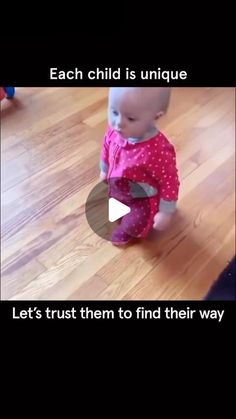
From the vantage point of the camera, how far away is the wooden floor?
73cm

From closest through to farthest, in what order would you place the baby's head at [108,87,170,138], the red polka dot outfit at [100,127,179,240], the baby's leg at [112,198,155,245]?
1. the baby's head at [108,87,170,138]
2. the red polka dot outfit at [100,127,179,240]
3. the baby's leg at [112,198,155,245]

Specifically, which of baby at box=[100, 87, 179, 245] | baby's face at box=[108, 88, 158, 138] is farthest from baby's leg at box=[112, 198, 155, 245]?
baby's face at box=[108, 88, 158, 138]

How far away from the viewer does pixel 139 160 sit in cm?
55

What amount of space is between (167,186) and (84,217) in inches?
8.0

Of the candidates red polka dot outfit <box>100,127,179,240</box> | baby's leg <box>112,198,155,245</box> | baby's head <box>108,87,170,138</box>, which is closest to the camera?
baby's head <box>108,87,170,138</box>

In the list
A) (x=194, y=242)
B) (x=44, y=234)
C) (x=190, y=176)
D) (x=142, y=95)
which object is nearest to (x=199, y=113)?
(x=190, y=176)

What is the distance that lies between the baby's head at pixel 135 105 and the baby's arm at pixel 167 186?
141 mm

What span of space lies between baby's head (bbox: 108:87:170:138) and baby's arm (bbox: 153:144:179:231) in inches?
5.6

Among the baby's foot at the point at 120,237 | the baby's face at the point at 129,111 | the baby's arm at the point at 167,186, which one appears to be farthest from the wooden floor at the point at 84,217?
the baby's face at the point at 129,111

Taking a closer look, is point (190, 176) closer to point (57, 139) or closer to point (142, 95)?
point (57, 139)

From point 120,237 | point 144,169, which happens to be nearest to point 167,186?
point 144,169

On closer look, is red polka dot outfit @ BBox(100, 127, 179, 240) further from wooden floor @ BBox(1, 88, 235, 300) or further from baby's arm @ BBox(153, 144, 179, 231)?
wooden floor @ BBox(1, 88, 235, 300)

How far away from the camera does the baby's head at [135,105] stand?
38 cm

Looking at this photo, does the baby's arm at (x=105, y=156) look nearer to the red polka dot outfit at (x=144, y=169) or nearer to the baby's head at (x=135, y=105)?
the red polka dot outfit at (x=144, y=169)
